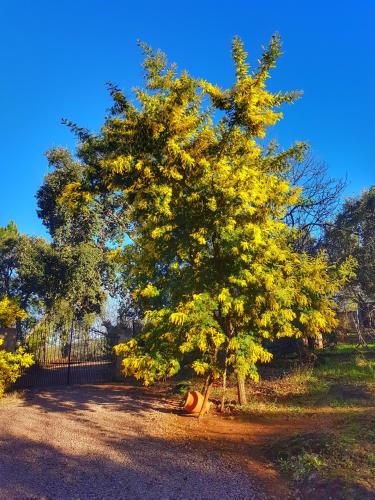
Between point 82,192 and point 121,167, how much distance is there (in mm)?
1728

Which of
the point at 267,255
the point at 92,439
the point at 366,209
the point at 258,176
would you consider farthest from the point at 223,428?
the point at 366,209

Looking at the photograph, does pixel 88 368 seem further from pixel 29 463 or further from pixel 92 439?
pixel 29 463

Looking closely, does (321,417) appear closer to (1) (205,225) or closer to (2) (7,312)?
(1) (205,225)

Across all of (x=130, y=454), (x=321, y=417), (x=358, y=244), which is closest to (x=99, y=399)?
(x=130, y=454)

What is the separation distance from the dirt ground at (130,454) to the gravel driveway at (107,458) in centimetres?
1

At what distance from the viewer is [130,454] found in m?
6.54

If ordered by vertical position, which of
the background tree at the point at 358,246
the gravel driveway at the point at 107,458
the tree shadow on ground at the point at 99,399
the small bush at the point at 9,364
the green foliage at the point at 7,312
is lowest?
the gravel driveway at the point at 107,458

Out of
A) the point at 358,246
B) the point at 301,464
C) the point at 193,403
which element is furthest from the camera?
the point at 358,246

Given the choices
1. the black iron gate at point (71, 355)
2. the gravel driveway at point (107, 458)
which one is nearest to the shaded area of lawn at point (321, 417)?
the gravel driveway at point (107, 458)

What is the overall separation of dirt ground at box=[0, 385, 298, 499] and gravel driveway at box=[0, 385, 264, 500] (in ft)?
0.04

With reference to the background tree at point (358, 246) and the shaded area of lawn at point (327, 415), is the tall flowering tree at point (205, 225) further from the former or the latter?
the background tree at point (358, 246)

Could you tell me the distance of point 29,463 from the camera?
6105 mm

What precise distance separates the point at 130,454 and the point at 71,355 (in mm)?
9483

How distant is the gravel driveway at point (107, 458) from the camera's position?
5121 mm
